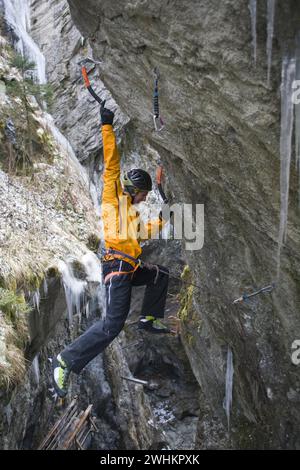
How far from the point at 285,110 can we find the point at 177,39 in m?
1.21

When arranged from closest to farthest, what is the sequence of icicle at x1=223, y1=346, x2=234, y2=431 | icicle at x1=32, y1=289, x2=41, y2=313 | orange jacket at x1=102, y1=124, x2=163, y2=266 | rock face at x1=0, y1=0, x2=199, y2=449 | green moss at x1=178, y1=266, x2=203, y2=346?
orange jacket at x1=102, y1=124, x2=163, y2=266
icicle at x1=32, y1=289, x2=41, y2=313
rock face at x1=0, y1=0, x2=199, y2=449
icicle at x1=223, y1=346, x2=234, y2=431
green moss at x1=178, y1=266, x2=203, y2=346

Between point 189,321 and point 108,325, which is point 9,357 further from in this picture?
point 189,321

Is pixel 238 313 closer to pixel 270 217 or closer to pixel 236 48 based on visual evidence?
pixel 270 217

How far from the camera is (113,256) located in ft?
18.9

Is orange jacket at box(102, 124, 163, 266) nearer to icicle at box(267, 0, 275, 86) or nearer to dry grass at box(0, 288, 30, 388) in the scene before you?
dry grass at box(0, 288, 30, 388)

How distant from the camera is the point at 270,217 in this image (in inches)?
191

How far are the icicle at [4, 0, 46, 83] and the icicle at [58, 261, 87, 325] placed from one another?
28.4ft

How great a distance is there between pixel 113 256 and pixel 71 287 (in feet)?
9.23

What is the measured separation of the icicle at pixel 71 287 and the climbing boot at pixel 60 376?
2701 millimetres

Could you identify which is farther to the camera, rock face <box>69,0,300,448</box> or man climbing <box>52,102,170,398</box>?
man climbing <box>52,102,170,398</box>

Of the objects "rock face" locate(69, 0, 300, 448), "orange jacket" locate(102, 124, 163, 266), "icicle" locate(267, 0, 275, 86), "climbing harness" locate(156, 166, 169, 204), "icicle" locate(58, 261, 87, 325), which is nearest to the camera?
"icicle" locate(267, 0, 275, 86)

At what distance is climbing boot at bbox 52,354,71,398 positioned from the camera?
5.41 meters

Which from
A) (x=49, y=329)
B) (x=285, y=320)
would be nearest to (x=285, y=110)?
(x=285, y=320)

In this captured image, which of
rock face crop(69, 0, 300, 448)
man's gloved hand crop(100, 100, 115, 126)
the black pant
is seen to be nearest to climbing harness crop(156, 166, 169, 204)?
rock face crop(69, 0, 300, 448)
